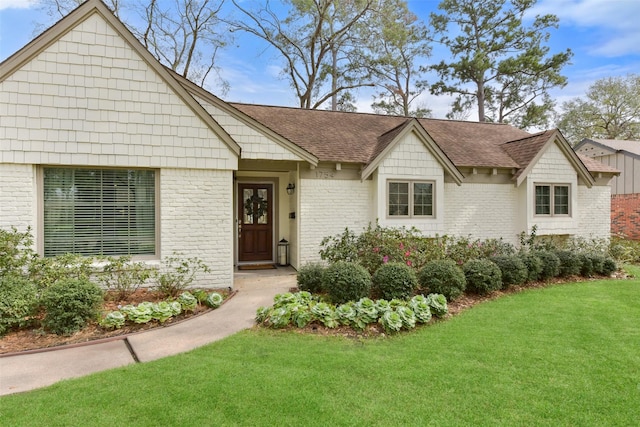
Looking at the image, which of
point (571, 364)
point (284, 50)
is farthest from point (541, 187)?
point (284, 50)

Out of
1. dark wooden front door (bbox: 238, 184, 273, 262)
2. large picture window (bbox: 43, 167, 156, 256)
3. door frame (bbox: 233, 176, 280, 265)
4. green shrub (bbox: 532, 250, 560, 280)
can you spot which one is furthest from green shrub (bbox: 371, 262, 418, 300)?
dark wooden front door (bbox: 238, 184, 273, 262)

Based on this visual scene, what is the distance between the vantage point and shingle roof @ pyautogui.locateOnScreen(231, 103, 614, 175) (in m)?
10.6

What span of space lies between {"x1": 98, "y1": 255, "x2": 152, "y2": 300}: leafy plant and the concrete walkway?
1755 millimetres

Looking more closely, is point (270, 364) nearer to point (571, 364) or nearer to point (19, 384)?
point (19, 384)

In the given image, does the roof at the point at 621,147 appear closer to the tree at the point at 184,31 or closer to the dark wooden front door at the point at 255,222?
the dark wooden front door at the point at 255,222

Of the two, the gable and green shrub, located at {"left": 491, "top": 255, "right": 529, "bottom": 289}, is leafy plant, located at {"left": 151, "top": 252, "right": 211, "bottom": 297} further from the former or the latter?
green shrub, located at {"left": 491, "top": 255, "right": 529, "bottom": 289}

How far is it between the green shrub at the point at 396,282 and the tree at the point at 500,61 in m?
22.7

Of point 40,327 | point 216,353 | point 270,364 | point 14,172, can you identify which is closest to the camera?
point 270,364

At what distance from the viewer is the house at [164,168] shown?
670 cm

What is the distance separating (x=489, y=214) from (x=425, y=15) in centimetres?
2105

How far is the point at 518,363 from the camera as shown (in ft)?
14.1

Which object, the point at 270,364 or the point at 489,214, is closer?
the point at 270,364

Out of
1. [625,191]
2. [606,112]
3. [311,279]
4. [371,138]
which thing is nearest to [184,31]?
[371,138]

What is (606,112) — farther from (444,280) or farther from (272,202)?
(444,280)
